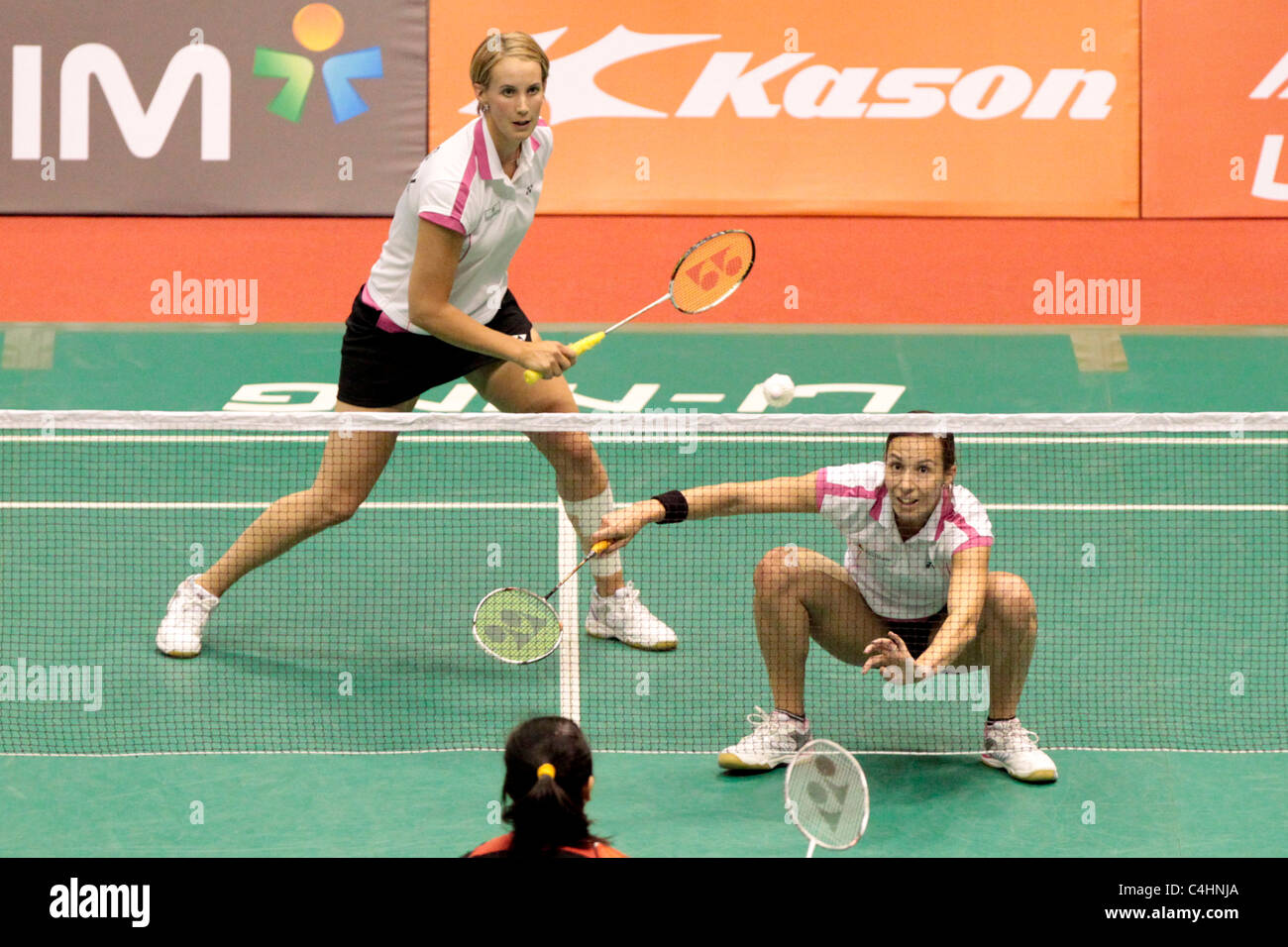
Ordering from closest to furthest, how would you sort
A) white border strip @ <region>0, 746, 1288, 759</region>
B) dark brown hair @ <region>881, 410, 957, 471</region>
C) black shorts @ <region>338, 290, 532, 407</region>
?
dark brown hair @ <region>881, 410, 957, 471</region> < white border strip @ <region>0, 746, 1288, 759</region> < black shorts @ <region>338, 290, 532, 407</region>

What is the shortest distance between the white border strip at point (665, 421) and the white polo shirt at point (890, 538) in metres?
0.16

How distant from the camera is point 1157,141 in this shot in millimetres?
8156

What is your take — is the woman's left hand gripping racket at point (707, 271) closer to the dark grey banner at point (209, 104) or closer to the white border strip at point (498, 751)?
the white border strip at point (498, 751)

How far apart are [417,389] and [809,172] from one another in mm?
3811

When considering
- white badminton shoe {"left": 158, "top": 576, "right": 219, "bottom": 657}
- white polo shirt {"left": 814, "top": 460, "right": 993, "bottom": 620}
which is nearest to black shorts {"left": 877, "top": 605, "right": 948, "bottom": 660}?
white polo shirt {"left": 814, "top": 460, "right": 993, "bottom": 620}

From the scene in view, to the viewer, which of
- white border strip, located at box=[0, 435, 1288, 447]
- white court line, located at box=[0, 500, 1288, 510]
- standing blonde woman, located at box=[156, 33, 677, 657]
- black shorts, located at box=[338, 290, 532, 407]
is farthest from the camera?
white border strip, located at box=[0, 435, 1288, 447]

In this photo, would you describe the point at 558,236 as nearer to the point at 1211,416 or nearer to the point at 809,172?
the point at 809,172

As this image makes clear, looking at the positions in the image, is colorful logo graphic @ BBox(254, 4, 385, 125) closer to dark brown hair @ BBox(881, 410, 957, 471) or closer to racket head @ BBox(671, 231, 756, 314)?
racket head @ BBox(671, 231, 756, 314)

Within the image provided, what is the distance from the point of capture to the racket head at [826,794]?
3.37m

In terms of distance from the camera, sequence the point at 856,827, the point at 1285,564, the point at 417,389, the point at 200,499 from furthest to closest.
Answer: the point at 200,499
the point at 1285,564
the point at 417,389
the point at 856,827

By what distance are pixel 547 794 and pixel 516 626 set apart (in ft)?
5.68

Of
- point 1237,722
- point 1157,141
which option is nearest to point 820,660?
point 1237,722

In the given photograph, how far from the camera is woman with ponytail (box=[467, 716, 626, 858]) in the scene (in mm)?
2662

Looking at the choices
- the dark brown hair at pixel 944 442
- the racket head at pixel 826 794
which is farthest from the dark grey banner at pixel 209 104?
the racket head at pixel 826 794
